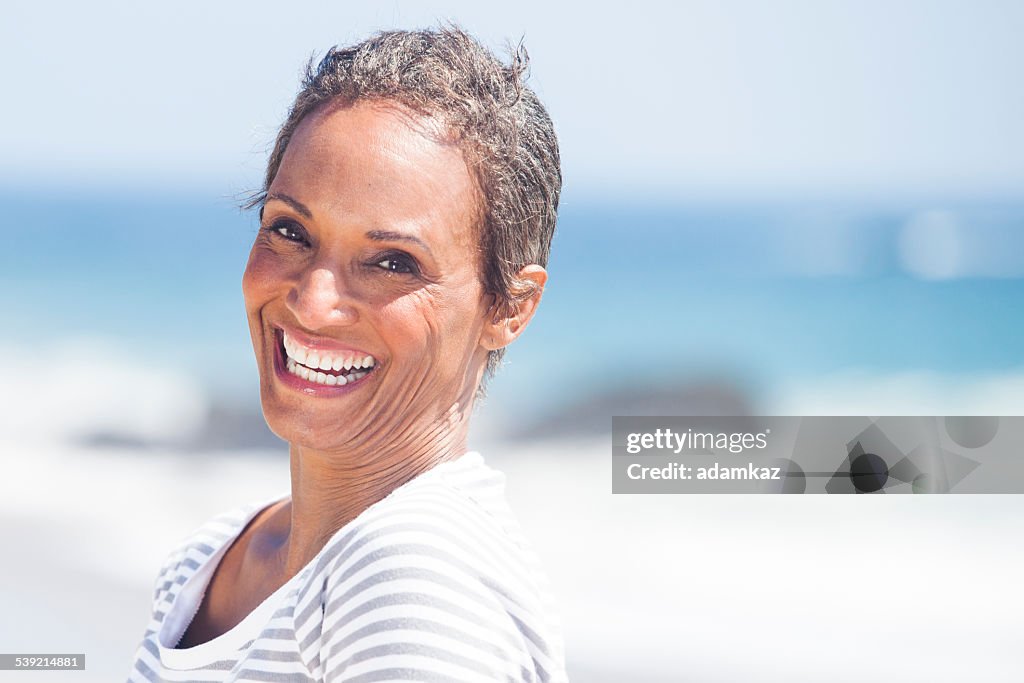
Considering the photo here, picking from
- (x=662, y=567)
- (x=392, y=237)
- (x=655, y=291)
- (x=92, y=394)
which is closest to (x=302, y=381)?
(x=392, y=237)

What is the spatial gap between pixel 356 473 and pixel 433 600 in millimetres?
478

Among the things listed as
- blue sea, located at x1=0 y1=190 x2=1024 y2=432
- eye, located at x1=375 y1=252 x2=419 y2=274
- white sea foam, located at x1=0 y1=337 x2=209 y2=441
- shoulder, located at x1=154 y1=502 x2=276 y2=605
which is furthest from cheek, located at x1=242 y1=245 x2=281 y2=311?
blue sea, located at x1=0 y1=190 x2=1024 y2=432

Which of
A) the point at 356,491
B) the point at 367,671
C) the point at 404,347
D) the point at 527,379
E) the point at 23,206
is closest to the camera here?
the point at 367,671

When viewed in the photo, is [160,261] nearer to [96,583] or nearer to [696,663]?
[96,583]

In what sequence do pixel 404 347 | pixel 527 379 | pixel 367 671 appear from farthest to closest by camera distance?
1. pixel 527 379
2. pixel 404 347
3. pixel 367 671

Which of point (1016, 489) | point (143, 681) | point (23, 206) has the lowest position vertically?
point (143, 681)

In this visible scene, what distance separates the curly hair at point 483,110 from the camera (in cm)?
139

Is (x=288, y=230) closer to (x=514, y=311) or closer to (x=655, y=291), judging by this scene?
(x=514, y=311)

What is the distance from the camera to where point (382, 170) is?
132 centimetres

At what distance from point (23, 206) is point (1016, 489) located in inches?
552

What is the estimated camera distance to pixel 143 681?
1518 mm

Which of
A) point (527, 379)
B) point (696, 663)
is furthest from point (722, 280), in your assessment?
point (696, 663)

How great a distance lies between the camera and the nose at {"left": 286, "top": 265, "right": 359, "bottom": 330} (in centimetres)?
136

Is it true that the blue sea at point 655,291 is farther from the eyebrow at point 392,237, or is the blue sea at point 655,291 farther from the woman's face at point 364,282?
the eyebrow at point 392,237
